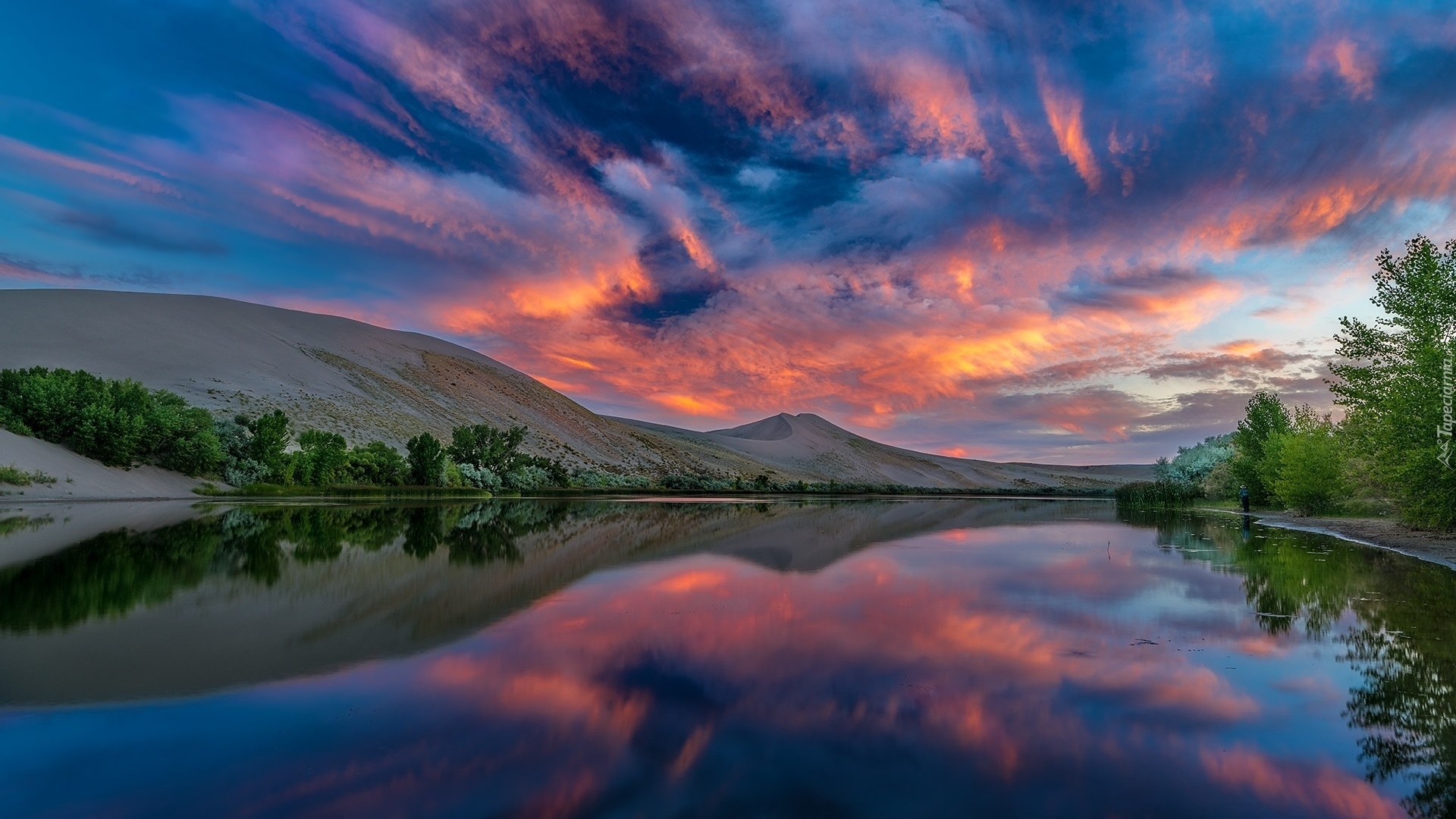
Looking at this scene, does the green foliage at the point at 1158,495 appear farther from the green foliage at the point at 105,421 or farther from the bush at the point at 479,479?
the green foliage at the point at 105,421

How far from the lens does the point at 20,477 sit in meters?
32.3

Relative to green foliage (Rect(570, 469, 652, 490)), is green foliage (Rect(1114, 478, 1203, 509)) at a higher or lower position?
higher

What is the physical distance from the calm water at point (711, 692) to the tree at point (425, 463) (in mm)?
40689

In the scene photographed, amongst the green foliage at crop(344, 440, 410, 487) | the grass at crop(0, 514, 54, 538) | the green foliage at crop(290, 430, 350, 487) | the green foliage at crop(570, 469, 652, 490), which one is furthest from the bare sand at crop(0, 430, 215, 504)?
the green foliage at crop(570, 469, 652, 490)

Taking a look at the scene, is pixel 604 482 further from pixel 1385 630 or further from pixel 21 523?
pixel 1385 630

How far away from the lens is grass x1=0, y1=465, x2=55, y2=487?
31667 millimetres

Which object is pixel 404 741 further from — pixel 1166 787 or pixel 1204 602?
pixel 1204 602

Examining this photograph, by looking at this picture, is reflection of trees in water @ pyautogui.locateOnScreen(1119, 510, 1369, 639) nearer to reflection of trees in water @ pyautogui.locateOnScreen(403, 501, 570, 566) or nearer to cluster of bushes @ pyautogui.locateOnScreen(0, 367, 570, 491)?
reflection of trees in water @ pyautogui.locateOnScreen(403, 501, 570, 566)

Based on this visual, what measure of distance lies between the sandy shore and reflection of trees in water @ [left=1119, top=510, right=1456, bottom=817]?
0.84m

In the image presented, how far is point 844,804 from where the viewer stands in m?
3.89

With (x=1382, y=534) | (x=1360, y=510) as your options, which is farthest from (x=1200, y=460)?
(x=1382, y=534)

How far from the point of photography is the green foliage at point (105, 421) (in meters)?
38.6

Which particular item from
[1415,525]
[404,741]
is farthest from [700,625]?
[1415,525]

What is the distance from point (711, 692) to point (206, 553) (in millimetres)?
14485
